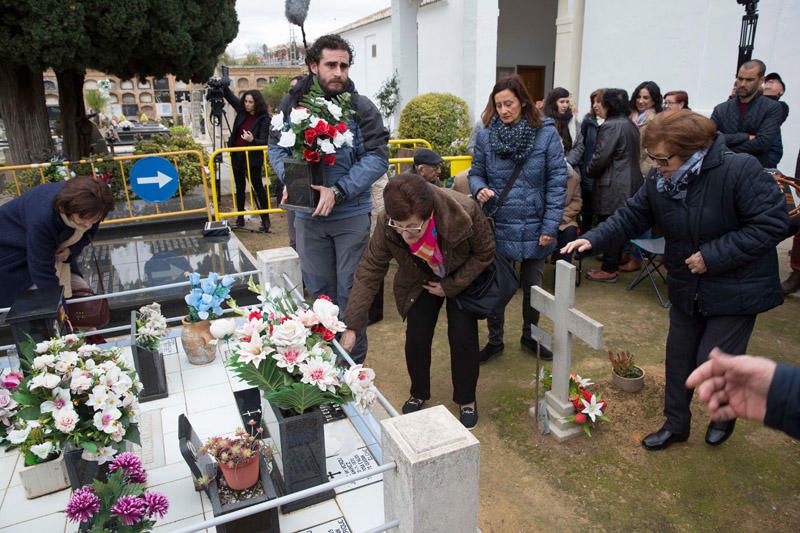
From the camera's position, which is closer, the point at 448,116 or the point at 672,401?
the point at 672,401

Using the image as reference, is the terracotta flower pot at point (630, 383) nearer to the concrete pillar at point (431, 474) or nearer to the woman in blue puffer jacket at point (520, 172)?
the woman in blue puffer jacket at point (520, 172)

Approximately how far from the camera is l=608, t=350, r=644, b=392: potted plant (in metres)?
3.76

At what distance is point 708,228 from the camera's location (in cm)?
269

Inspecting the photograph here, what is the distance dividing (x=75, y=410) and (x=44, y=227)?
1.51m

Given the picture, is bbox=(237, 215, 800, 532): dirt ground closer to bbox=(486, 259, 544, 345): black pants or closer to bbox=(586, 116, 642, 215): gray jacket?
bbox=(486, 259, 544, 345): black pants

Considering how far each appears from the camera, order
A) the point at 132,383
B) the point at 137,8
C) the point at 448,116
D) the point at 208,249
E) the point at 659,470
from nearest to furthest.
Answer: the point at 132,383 < the point at 659,470 < the point at 208,249 < the point at 137,8 < the point at 448,116

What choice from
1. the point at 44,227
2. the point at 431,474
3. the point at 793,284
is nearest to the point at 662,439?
the point at 431,474

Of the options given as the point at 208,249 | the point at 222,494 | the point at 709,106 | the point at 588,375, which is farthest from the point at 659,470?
the point at 709,106

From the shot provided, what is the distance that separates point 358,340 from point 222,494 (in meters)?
1.59

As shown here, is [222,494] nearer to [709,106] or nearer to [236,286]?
[236,286]

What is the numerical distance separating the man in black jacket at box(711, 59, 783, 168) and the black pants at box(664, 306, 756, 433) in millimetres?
3257

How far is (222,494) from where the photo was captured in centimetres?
224

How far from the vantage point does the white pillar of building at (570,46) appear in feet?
35.6

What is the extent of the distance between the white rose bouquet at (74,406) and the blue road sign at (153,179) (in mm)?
5214
